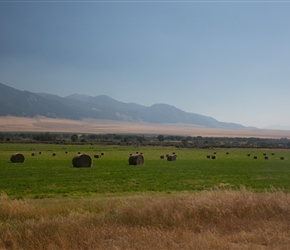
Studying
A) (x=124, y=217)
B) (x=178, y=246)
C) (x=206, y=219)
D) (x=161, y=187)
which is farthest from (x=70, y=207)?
(x=161, y=187)

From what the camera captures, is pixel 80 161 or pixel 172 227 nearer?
pixel 172 227

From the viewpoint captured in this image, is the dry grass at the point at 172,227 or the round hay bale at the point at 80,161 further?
the round hay bale at the point at 80,161

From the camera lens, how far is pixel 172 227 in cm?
1040

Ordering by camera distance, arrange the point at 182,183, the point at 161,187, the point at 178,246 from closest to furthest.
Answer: the point at 178,246 → the point at 161,187 → the point at 182,183

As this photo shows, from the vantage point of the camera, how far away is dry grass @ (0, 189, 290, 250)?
28.8 feet

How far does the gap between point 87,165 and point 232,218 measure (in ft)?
115

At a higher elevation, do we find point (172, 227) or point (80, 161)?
point (172, 227)

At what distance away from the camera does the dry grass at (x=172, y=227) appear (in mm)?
8781

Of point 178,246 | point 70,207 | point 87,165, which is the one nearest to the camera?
point 178,246

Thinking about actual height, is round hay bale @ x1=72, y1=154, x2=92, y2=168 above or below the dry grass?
below

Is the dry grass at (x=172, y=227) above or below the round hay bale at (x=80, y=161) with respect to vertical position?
above

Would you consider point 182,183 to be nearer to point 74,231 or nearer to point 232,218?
point 232,218

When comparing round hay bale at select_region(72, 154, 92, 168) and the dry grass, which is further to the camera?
round hay bale at select_region(72, 154, 92, 168)

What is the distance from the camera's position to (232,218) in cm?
1095
